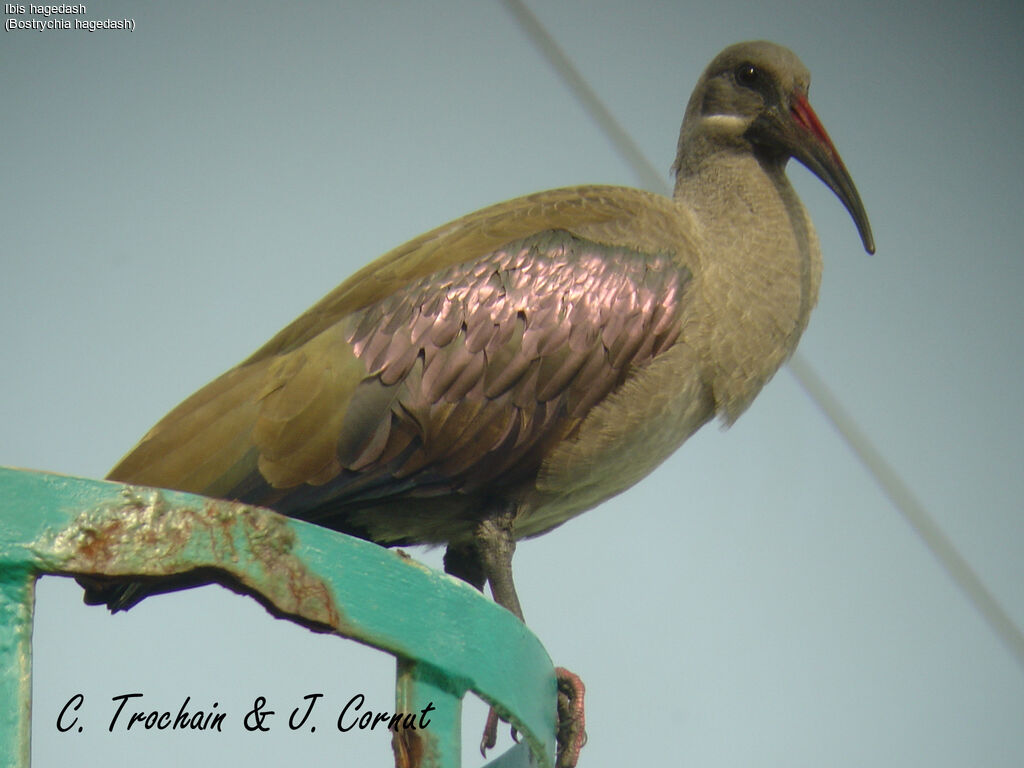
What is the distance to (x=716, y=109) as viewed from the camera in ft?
16.5

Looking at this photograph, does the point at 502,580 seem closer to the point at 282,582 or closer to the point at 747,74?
the point at 282,582

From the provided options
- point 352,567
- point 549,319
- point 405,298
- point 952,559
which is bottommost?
point 952,559

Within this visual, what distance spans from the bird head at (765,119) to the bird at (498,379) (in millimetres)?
436

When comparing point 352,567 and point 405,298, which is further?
point 405,298

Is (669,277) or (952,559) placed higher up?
(669,277)

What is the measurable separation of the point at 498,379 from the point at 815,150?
1.53m

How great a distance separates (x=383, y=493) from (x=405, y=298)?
529 mm

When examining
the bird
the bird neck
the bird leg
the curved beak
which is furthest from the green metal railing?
the curved beak

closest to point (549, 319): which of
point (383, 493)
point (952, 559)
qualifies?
point (383, 493)

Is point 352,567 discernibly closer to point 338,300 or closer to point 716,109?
point 338,300

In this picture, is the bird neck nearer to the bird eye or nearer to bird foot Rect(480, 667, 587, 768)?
the bird eye

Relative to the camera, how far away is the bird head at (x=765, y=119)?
4715 mm

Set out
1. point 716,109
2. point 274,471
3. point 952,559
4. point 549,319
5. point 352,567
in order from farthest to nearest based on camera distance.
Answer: point 716,109 → point 952,559 → point 549,319 → point 274,471 → point 352,567

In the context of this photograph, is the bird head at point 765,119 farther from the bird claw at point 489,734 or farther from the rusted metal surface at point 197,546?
the rusted metal surface at point 197,546
